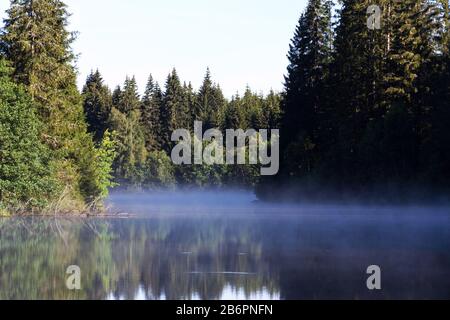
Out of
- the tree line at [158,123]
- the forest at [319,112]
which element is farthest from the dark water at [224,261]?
the tree line at [158,123]

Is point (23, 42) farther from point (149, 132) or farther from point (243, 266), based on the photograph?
point (149, 132)

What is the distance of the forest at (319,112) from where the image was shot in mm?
38188

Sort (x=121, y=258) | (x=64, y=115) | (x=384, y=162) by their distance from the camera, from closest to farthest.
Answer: (x=121, y=258), (x=64, y=115), (x=384, y=162)

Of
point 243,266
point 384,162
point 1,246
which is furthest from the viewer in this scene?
point 384,162

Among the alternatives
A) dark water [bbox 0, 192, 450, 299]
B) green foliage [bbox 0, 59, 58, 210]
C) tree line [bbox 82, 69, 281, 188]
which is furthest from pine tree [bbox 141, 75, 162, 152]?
dark water [bbox 0, 192, 450, 299]

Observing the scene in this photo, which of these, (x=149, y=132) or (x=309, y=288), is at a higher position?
(x=149, y=132)

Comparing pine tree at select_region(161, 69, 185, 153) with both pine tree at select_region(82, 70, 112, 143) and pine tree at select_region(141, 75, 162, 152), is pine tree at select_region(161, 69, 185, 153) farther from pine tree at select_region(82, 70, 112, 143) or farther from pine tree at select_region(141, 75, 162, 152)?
pine tree at select_region(82, 70, 112, 143)

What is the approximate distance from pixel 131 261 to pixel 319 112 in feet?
150

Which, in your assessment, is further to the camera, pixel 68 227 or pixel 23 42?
pixel 23 42

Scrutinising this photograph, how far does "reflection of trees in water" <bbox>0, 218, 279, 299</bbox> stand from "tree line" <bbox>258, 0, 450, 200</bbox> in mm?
20529

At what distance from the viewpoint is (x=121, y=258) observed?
18.7 meters

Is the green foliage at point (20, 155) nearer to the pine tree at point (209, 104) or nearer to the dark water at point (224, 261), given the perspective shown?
the dark water at point (224, 261)

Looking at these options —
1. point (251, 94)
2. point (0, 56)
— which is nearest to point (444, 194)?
point (0, 56)
